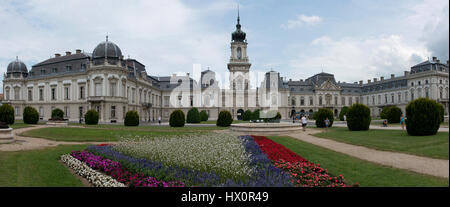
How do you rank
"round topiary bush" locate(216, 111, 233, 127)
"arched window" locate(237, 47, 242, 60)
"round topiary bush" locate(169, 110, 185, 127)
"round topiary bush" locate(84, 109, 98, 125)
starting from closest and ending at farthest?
"round topiary bush" locate(169, 110, 185, 127) → "round topiary bush" locate(216, 111, 233, 127) → "round topiary bush" locate(84, 109, 98, 125) → "arched window" locate(237, 47, 242, 60)

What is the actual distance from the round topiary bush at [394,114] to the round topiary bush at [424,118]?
1565 centimetres

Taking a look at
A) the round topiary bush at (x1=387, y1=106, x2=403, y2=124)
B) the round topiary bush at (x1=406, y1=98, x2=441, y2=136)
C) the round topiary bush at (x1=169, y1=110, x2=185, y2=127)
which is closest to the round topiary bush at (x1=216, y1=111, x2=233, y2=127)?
the round topiary bush at (x1=169, y1=110, x2=185, y2=127)

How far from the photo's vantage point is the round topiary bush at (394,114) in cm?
2766

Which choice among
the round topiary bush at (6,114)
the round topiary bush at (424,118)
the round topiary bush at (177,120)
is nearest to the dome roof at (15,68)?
the round topiary bush at (6,114)

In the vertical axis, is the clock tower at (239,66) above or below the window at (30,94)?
above

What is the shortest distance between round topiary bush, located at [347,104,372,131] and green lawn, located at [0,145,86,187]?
784 inches

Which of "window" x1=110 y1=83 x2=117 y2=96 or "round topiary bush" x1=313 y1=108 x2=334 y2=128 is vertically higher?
"window" x1=110 y1=83 x2=117 y2=96

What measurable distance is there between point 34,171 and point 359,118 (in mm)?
21028

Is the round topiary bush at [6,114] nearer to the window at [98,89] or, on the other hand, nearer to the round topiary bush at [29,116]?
the round topiary bush at [29,116]

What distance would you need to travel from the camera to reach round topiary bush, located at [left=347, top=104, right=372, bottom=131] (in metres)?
19.7

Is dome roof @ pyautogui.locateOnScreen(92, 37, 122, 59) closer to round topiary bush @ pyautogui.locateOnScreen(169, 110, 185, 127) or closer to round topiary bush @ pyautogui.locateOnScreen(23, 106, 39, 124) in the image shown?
round topiary bush @ pyautogui.locateOnScreen(23, 106, 39, 124)

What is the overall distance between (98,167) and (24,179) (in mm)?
1984

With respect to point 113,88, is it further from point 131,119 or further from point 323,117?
point 323,117
